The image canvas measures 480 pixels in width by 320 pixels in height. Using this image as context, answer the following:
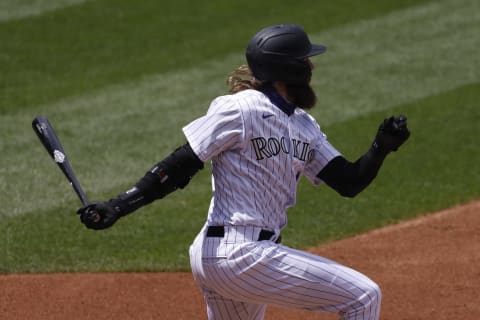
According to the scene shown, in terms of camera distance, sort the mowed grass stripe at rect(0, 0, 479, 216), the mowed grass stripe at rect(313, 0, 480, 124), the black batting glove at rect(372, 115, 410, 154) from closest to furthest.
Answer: the black batting glove at rect(372, 115, 410, 154) → the mowed grass stripe at rect(0, 0, 479, 216) → the mowed grass stripe at rect(313, 0, 480, 124)

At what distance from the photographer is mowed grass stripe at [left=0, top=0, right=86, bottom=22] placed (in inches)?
503

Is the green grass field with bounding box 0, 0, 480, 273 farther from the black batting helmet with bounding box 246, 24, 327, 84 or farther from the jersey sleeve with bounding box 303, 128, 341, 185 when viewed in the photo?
the black batting helmet with bounding box 246, 24, 327, 84

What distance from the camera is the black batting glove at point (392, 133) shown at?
4.33m

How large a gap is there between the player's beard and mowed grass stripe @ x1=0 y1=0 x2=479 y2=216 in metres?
4.08

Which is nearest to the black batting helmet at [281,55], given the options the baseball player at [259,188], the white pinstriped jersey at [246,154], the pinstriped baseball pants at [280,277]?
the baseball player at [259,188]

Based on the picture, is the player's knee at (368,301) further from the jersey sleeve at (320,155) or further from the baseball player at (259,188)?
the jersey sleeve at (320,155)

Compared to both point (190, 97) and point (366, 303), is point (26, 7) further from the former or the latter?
point (366, 303)

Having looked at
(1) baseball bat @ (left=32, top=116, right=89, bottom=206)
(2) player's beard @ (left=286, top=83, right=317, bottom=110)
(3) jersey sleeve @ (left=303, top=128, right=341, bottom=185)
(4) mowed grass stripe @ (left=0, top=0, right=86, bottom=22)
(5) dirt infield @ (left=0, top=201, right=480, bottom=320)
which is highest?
(4) mowed grass stripe @ (left=0, top=0, right=86, bottom=22)

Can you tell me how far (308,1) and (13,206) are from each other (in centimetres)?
671

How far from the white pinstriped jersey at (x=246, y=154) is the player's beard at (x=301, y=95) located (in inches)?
5.2

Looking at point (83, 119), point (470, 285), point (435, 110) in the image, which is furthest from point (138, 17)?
point (470, 285)

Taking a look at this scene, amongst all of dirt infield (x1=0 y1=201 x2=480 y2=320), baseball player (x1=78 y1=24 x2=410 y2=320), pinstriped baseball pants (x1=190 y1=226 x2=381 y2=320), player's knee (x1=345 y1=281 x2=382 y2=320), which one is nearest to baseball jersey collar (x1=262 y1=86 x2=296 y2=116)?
baseball player (x1=78 y1=24 x2=410 y2=320)

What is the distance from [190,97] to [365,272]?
14.1ft

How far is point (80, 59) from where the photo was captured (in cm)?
1168
